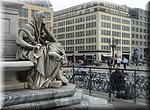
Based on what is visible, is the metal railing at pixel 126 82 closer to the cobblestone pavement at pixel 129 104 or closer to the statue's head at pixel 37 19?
the cobblestone pavement at pixel 129 104

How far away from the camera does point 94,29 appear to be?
81562 millimetres

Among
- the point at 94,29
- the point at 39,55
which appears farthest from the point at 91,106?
the point at 94,29

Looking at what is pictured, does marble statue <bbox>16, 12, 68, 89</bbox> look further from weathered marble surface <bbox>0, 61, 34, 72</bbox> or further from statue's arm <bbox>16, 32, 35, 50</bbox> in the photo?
weathered marble surface <bbox>0, 61, 34, 72</bbox>

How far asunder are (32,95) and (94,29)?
77.8 metres

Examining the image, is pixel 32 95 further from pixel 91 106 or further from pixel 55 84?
pixel 91 106

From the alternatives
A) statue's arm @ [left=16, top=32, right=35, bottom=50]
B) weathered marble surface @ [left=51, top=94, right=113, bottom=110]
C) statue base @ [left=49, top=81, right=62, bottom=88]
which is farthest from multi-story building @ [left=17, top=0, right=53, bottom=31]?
weathered marble surface @ [left=51, top=94, right=113, bottom=110]

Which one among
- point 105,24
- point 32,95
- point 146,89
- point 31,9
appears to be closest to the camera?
point 32,95

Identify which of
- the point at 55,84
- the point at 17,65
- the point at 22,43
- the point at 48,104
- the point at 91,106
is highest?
the point at 22,43

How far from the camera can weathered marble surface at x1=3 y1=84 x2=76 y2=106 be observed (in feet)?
14.3

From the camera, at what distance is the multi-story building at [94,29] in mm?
81625

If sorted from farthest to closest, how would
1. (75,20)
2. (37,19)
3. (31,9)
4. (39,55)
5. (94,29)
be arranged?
(75,20), (94,29), (31,9), (37,19), (39,55)

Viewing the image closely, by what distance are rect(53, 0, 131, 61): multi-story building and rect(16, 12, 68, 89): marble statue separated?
74845mm

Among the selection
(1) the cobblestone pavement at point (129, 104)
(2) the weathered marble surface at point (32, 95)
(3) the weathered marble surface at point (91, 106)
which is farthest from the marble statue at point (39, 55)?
(1) the cobblestone pavement at point (129, 104)

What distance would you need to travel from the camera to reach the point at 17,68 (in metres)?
4.83
